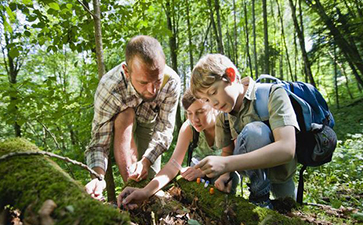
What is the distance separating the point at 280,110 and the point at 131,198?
1.48 meters

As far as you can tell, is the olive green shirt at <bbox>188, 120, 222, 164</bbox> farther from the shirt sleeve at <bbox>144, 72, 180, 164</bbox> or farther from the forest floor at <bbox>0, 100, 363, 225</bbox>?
the forest floor at <bbox>0, 100, 363, 225</bbox>

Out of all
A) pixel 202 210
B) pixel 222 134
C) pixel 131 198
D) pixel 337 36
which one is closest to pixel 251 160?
pixel 202 210

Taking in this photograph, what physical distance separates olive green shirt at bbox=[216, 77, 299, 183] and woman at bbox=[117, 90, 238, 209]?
23 cm

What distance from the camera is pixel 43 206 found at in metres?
0.85

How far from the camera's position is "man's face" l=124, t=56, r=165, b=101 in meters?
2.41

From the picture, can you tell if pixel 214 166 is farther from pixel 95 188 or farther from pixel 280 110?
pixel 95 188

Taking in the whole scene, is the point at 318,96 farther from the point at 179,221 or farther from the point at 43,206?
the point at 43,206

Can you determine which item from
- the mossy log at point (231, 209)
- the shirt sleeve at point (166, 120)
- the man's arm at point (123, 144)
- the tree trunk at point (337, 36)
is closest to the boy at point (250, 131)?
the mossy log at point (231, 209)

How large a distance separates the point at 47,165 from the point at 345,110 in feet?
38.9

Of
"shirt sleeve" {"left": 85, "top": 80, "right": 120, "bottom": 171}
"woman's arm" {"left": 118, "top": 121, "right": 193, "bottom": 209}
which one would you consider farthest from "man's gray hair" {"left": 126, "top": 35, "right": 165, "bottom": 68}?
"woman's arm" {"left": 118, "top": 121, "right": 193, "bottom": 209}

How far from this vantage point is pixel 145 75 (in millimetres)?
2430

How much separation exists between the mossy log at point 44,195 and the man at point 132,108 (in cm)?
106

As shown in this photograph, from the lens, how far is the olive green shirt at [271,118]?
78.0 inches

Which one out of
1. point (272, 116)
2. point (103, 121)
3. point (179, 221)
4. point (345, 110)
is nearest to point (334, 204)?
point (272, 116)
